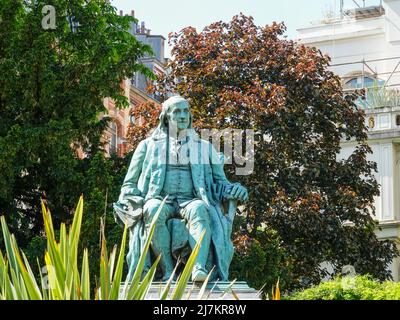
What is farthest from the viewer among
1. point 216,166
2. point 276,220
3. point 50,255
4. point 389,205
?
point 389,205

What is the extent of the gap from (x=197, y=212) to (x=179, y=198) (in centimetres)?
54

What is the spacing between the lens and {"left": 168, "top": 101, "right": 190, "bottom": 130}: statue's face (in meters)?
13.5

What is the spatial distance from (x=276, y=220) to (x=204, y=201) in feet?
53.8

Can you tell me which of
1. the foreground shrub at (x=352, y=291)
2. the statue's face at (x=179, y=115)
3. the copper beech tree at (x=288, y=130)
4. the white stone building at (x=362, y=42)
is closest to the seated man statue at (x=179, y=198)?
the statue's face at (x=179, y=115)

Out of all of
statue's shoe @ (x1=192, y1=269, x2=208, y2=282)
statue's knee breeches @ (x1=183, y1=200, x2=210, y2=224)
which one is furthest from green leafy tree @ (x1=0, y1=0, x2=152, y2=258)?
statue's shoe @ (x1=192, y1=269, x2=208, y2=282)

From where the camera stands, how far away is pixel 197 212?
13.0m

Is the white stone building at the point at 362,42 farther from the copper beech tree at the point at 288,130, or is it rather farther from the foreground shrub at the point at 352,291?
the foreground shrub at the point at 352,291

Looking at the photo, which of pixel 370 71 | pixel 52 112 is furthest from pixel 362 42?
pixel 52 112

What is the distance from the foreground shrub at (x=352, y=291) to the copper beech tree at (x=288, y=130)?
3.94 meters

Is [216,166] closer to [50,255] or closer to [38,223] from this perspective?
[50,255]

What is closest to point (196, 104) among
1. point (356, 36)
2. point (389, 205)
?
point (389, 205)

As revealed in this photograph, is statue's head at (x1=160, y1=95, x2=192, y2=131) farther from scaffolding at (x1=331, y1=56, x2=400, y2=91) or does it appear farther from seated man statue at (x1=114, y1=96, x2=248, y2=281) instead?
scaffolding at (x1=331, y1=56, x2=400, y2=91)

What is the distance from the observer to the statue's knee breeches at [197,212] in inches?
510
